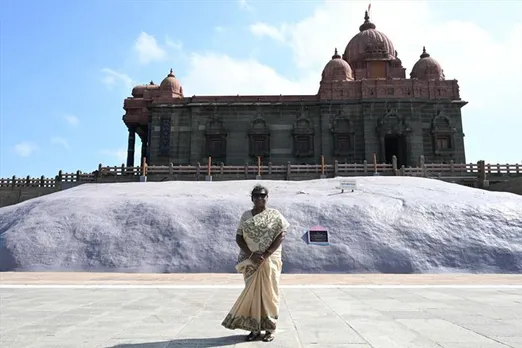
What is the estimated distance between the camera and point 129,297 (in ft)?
22.7

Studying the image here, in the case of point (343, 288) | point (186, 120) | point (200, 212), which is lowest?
point (343, 288)

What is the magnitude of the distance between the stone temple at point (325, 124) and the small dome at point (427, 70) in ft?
0.32

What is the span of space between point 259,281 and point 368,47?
3841 cm

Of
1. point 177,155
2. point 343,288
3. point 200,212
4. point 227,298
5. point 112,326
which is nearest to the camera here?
point 112,326

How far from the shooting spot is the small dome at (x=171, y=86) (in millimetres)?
35000

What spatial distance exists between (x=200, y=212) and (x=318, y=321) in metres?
9.52

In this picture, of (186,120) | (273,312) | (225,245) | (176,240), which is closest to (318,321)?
(273,312)

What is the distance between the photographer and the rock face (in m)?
12.0

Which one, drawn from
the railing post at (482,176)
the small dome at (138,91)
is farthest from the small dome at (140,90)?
the railing post at (482,176)

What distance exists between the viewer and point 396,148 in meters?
34.0

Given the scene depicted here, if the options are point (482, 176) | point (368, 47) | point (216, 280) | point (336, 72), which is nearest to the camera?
point (216, 280)

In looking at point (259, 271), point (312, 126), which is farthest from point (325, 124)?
point (259, 271)

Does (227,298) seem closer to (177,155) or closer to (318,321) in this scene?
(318,321)

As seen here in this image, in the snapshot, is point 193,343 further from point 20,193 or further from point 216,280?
point 20,193
